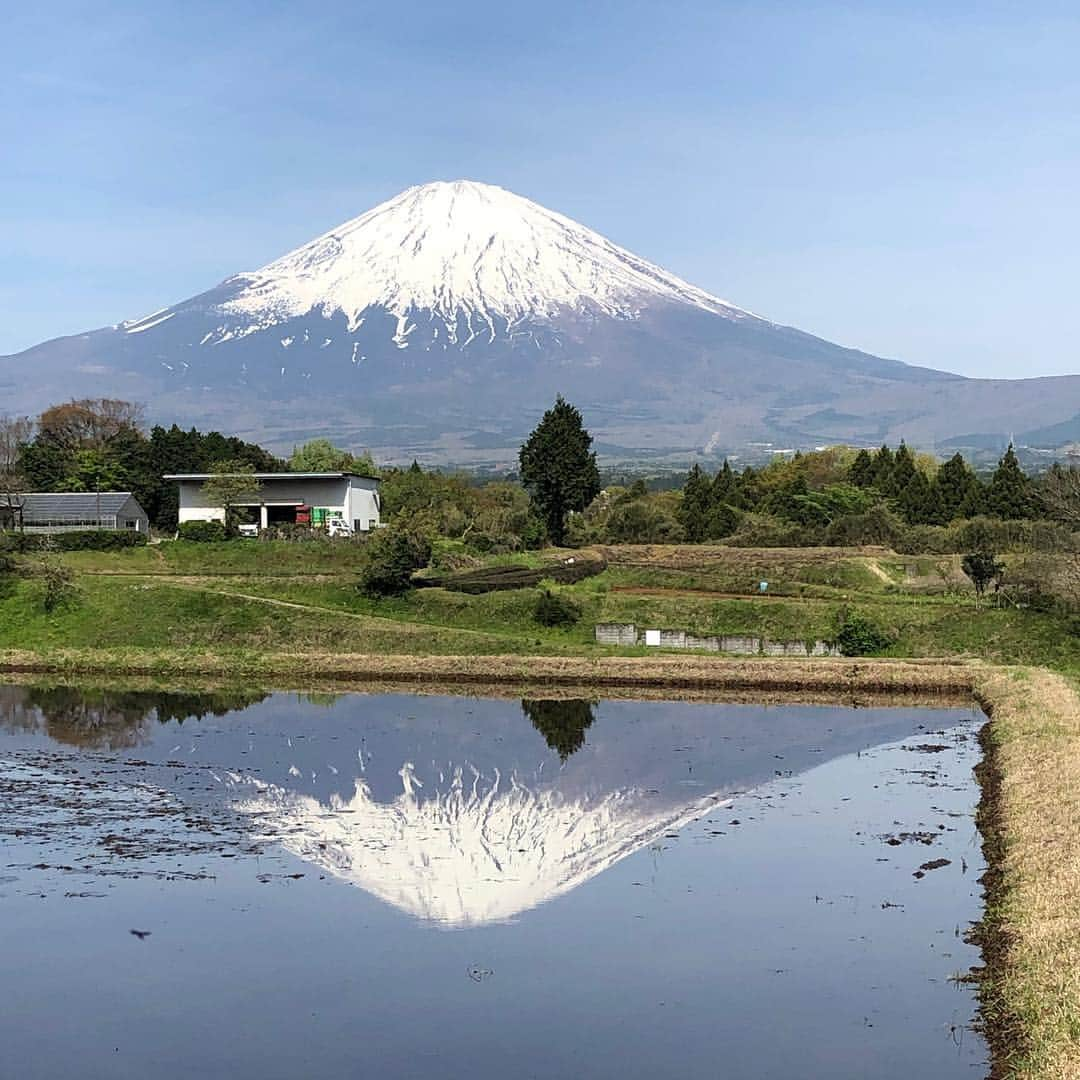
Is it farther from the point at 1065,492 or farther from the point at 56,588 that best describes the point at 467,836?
the point at 1065,492

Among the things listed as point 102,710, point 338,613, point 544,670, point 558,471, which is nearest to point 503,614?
point 338,613

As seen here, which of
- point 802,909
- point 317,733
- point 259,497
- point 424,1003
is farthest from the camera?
point 259,497

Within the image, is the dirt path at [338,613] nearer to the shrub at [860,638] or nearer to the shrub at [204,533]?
the shrub at [860,638]

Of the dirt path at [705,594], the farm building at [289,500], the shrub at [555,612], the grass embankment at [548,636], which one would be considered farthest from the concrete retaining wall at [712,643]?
the farm building at [289,500]

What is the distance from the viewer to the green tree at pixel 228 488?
149 ft

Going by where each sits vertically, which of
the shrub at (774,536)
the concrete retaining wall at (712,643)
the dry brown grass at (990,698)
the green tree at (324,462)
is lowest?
the dry brown grass at (990,698)

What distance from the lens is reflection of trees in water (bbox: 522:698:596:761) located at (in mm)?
21047

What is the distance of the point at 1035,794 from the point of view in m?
15.8

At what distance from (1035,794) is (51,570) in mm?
22736

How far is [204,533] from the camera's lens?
4291 centimetres

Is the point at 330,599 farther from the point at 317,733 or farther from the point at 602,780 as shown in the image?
the point at 602,780

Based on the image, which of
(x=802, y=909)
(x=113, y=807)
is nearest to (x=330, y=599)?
(x=113, y=807)

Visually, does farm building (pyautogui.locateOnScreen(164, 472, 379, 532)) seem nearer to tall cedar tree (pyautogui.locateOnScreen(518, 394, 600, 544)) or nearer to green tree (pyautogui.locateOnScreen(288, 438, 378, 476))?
tall cedar tree (pyautogui.locateOnScreen(518, 394, 600, 544))

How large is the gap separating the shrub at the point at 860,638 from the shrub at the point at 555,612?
546 centimetres
